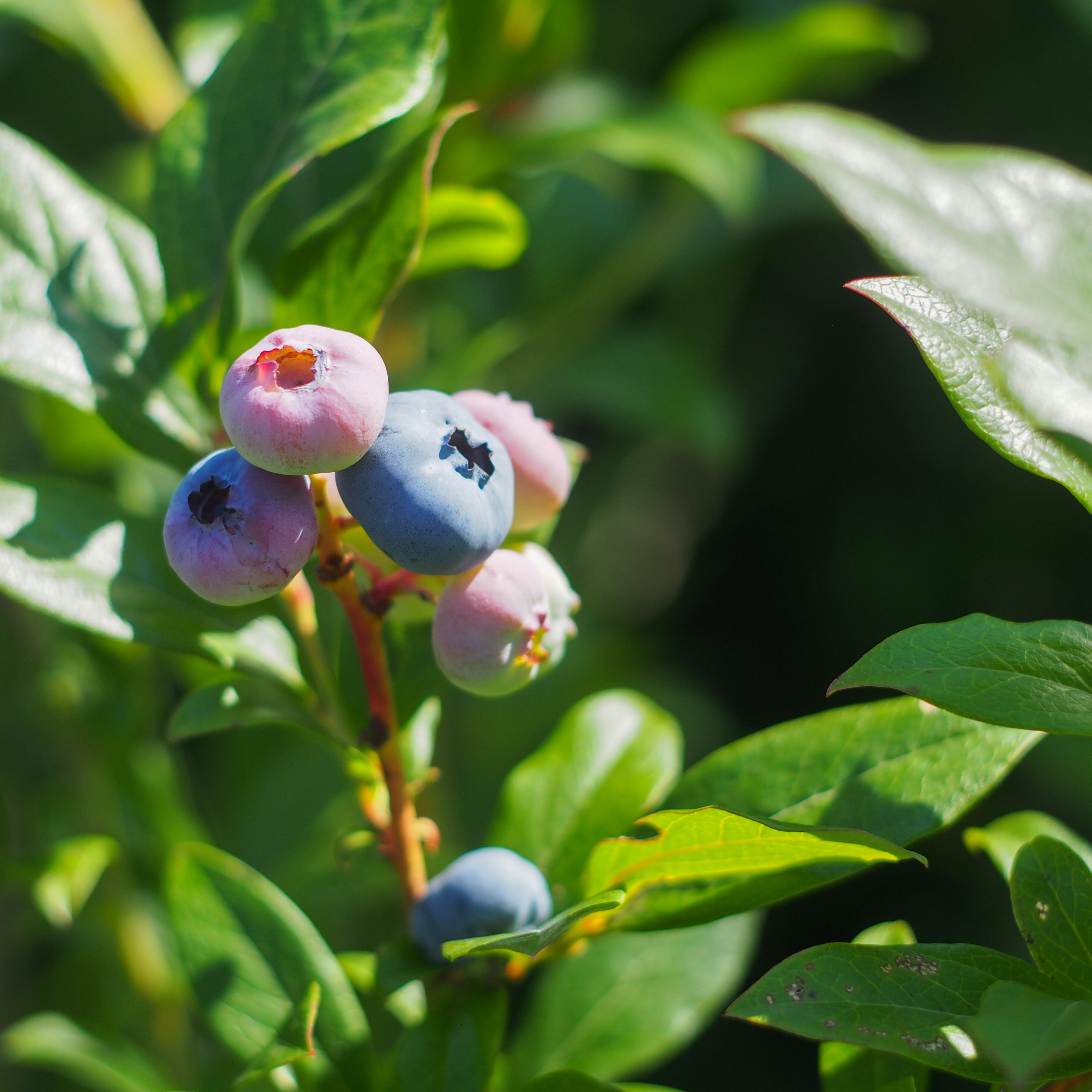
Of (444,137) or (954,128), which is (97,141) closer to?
(444,137)

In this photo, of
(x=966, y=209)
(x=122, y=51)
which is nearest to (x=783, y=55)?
(x=122, y=51)

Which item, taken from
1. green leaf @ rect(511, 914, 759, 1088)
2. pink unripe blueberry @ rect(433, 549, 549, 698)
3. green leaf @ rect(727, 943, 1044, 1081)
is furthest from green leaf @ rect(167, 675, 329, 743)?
green leaf @ rect(511, 914, 759, 1088)

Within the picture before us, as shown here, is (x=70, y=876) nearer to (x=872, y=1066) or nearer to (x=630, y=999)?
(x=630, y=999)

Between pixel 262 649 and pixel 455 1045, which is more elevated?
pixel 262 649

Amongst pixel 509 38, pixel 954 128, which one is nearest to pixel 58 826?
pixel 509 38

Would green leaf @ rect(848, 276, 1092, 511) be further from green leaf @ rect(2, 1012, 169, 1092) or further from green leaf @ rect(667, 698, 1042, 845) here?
green leaf @ rect(2, 1012, 169, 1092)

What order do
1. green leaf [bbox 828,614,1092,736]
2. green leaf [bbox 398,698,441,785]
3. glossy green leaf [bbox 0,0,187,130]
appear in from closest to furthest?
green leaf [bbox 828,614,1092,736] < green leaf [bbox 398,698,441,785] < glossy green leaf [bbox 0,0,187,130]
